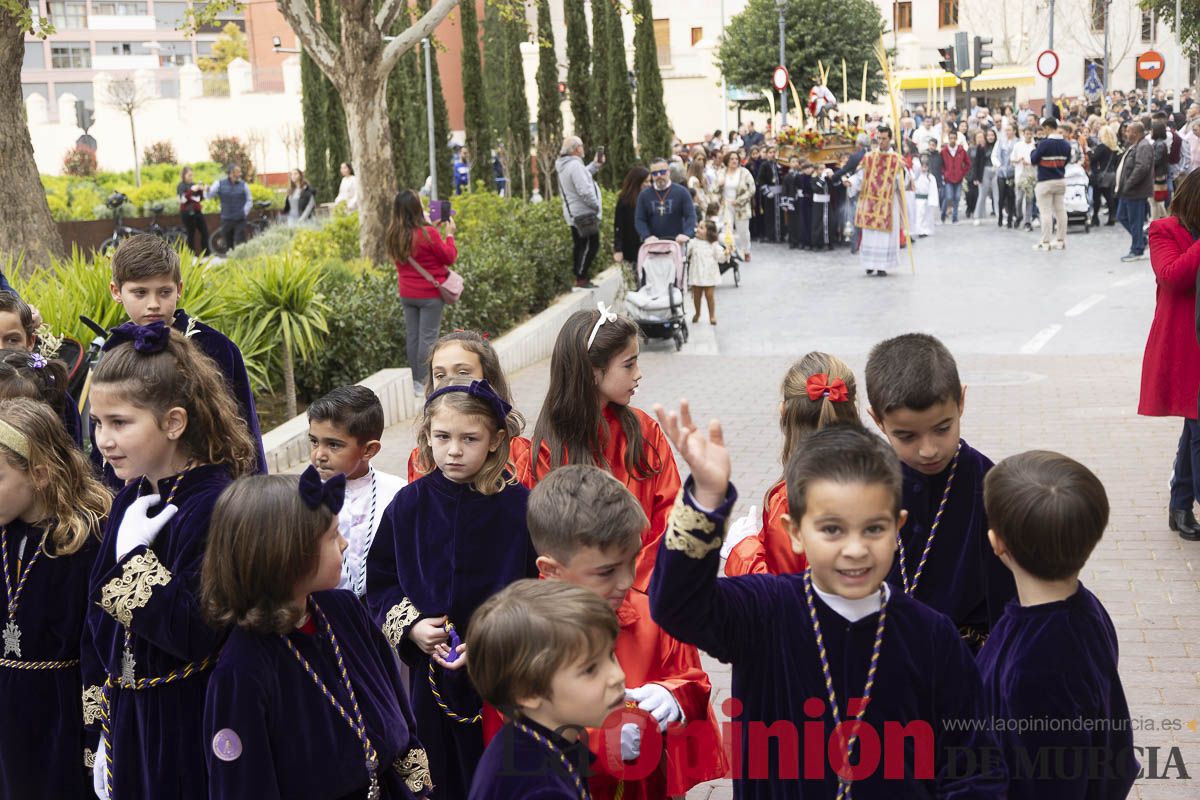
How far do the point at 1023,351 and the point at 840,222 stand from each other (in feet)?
36.1

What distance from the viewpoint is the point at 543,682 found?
2592mm

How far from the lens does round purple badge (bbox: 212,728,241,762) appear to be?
295cm

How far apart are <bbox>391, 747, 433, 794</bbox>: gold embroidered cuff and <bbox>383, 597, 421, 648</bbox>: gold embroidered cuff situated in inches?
18.3

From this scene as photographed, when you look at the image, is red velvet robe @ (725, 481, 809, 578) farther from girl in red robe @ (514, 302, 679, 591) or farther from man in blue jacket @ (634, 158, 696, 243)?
man in blue jacket @ (634, 158, 696, 243)

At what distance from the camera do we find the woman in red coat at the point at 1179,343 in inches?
267

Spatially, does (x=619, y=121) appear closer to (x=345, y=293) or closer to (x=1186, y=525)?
(x=345, y=293)

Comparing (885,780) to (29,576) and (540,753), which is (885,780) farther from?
(29,576)

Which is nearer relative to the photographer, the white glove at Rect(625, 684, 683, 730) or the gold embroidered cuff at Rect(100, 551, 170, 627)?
the gold embroidered cuff at Rect(100, 551, 170, 627)

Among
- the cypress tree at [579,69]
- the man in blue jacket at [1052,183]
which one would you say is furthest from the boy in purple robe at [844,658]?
the cypress tree at [579,69]

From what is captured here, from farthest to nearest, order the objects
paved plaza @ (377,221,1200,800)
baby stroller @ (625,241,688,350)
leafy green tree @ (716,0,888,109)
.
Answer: leafy green tree @ (716,0,888,109) < baby stroller @ (625,241,688,350) < paved plaza @ (377,221,1200,800)

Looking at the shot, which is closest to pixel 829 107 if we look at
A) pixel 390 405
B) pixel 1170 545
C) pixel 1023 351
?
pixel 1023 351

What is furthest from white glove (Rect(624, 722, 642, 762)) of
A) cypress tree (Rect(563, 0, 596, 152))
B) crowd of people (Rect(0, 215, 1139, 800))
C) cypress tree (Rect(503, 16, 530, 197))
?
cypress tree (Rect(503, 16, 530, 197))

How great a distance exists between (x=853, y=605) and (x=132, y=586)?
169 centimetres

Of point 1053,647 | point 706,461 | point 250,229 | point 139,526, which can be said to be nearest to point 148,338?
point 139,526
